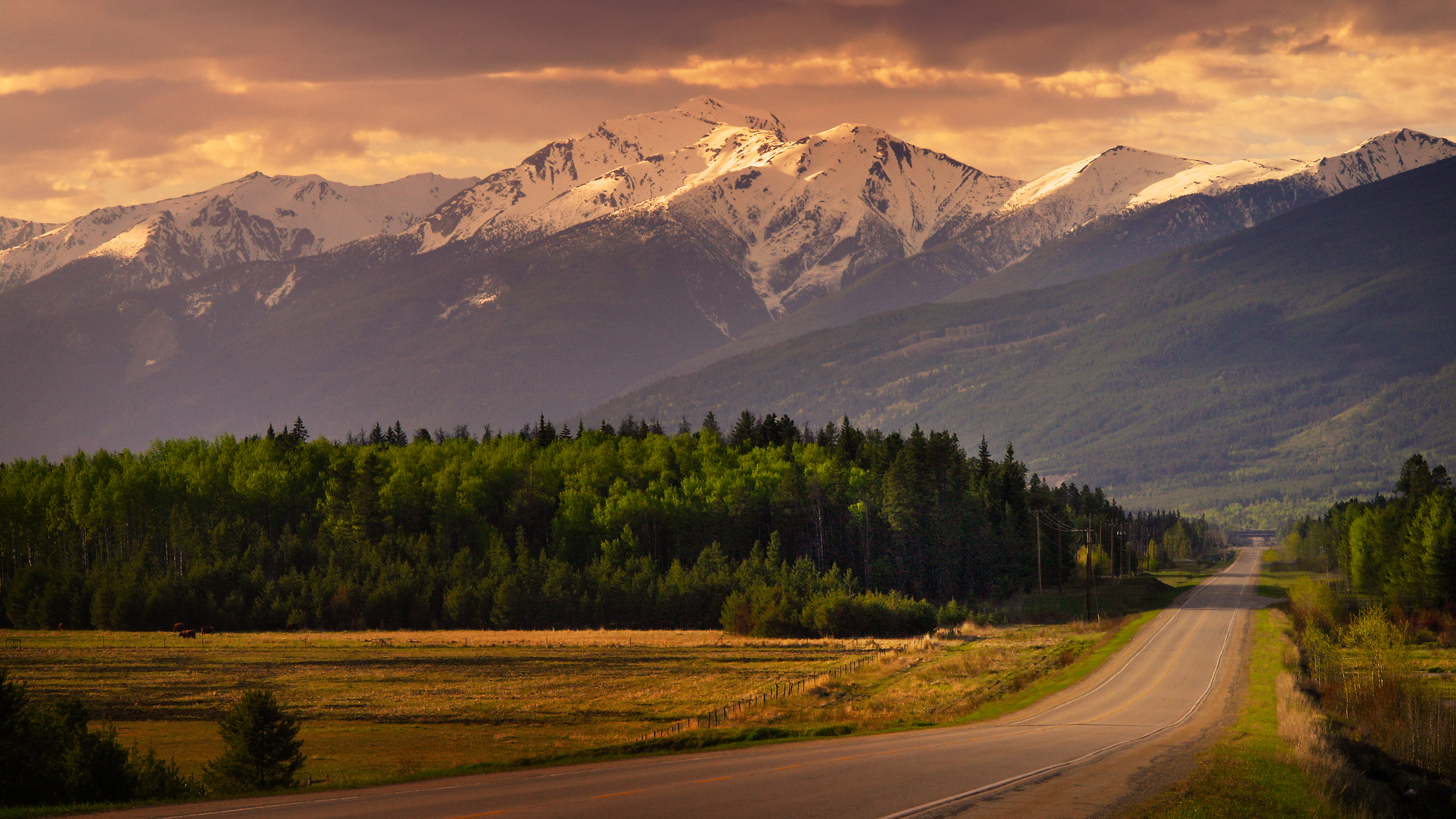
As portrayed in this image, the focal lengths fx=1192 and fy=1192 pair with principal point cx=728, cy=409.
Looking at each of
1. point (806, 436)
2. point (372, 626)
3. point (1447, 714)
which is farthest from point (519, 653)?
point (806, 436)

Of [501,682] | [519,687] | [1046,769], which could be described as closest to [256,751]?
[1046,769]

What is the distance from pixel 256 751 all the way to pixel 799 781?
54.3ft

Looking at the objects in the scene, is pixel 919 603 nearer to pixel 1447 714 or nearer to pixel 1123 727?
pixel 1447 714

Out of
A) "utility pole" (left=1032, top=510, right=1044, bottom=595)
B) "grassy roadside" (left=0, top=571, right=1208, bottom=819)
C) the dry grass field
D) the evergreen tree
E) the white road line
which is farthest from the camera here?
the evergreen tree

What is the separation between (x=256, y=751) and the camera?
118ft

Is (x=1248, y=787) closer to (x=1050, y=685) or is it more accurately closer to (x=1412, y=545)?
(x=1050, y=685)

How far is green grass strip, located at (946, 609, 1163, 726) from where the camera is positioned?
5581 centimetres

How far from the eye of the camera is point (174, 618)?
359 ft

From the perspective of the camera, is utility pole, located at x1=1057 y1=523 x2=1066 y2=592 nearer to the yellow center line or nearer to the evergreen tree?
the evergreen tree

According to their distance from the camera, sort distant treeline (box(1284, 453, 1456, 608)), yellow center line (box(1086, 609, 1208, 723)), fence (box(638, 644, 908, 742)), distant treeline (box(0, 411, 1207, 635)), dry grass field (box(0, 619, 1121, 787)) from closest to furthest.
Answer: dry grass field (box(0, 619, 1121, 787)), fence (box(638, 644, 908, 742)), yellow center line (box(1086, 609, 1208, 723)), distant treeline (box(0, 411, 1207, 635)), distant treeline (box(1284, 453, 1456, 608))

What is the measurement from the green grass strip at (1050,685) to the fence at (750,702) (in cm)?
1072

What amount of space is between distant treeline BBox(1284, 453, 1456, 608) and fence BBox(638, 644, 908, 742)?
215 feet

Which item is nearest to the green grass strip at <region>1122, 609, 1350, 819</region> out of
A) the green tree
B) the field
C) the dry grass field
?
the field

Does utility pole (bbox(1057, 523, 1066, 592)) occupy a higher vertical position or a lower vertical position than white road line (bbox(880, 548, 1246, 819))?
higher
